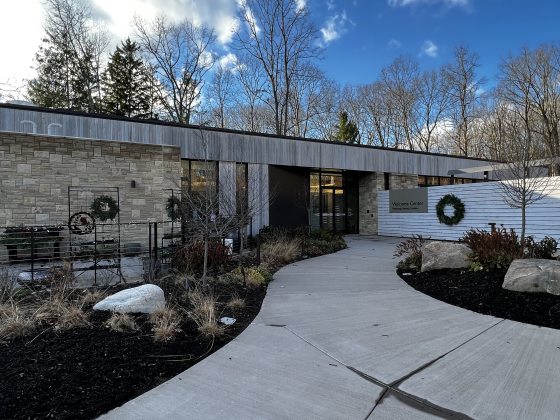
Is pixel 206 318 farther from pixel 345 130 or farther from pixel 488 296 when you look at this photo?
pixel 345 130

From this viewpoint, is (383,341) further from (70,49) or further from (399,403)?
(70,49)

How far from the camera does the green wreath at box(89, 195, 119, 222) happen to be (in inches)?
452

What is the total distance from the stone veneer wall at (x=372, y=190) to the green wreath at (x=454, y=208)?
3.51m

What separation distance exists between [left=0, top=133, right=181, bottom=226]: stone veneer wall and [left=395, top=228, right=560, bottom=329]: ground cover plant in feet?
20.8

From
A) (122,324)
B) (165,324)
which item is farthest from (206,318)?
(122,324)

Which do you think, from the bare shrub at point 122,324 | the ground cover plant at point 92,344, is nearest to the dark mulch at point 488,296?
the ground cover plant at point 92,344

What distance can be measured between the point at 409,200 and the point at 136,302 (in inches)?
568

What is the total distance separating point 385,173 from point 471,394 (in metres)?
16.5

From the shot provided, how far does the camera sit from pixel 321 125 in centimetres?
3334

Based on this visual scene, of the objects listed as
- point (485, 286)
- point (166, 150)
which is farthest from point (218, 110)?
point (485, 286)

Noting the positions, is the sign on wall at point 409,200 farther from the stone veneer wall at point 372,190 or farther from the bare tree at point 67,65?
the bare tree at point 67,65

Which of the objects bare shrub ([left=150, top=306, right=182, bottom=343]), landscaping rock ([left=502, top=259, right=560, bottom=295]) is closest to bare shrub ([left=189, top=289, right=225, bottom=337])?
bare shrub ([left=150, top=306, right=182, bottom=343])

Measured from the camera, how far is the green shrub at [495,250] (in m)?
6.85

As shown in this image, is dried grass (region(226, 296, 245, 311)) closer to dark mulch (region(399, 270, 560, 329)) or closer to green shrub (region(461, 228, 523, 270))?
dark mulch (region(399, 270, 560, 329))
